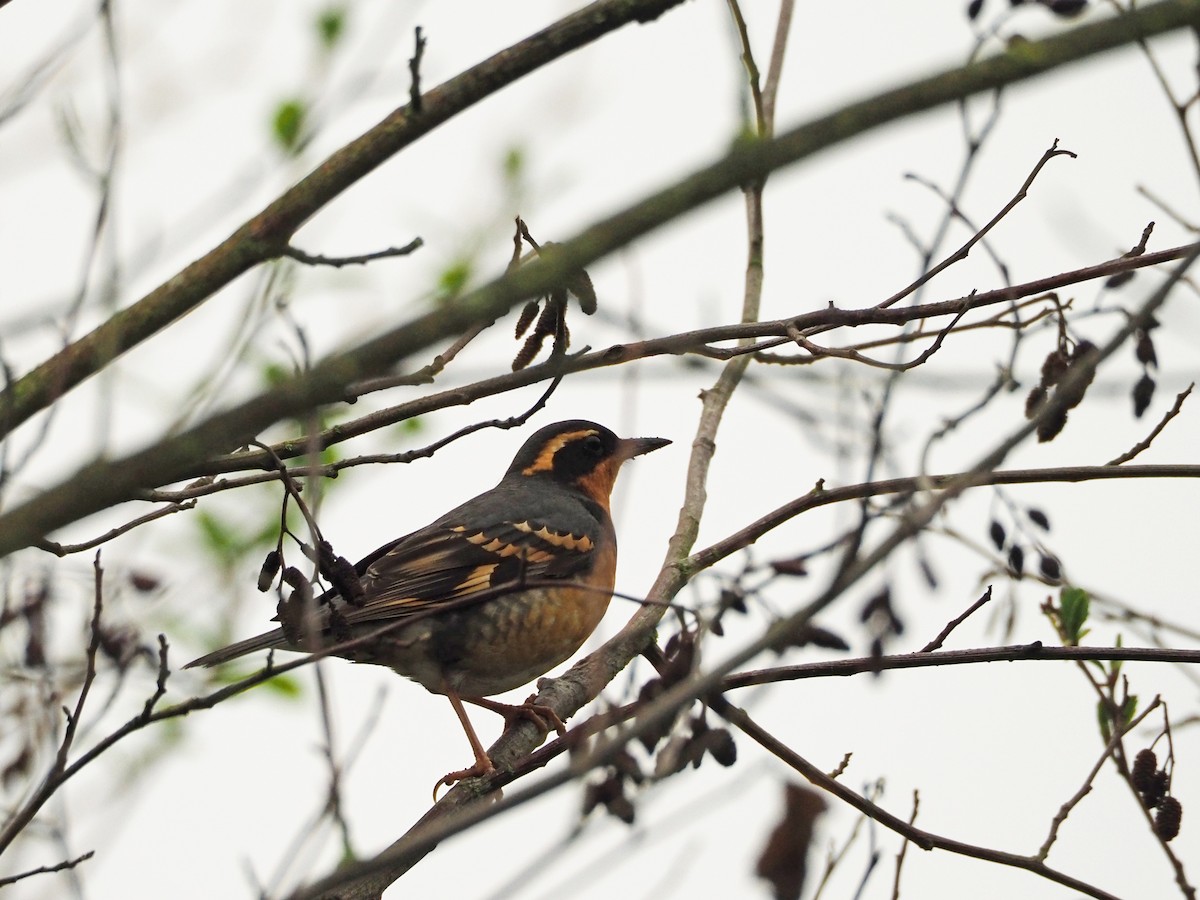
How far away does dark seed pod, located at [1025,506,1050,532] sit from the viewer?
5.41 m

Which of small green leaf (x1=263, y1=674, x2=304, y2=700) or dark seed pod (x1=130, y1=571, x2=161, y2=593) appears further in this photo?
small green leaf (x1=263, y1=674, x2=304, y2=700)

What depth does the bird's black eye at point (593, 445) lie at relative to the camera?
920cm

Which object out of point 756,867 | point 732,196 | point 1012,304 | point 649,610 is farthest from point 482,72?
point 649,610

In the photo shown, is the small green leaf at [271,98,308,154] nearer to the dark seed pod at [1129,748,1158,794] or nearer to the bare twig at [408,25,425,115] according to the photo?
the bare twig at [408,25,425,115]

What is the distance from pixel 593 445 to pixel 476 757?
9.97ft

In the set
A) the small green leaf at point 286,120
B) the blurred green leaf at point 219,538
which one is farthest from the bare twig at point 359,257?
the blurred green leaf at point 219,538

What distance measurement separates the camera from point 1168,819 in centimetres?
469

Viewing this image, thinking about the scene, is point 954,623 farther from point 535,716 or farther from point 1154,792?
point 535,716

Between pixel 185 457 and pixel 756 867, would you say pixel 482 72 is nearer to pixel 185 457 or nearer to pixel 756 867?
pixel 185 457

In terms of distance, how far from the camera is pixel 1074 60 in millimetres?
2926

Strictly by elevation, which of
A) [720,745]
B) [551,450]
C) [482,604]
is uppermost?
[551,450]

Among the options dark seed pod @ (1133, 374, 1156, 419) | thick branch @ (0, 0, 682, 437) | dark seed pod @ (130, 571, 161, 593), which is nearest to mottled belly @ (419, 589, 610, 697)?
dark seed pod @ (130, 571, 161, 593)

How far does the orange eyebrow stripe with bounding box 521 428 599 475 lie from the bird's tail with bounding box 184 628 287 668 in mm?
2956

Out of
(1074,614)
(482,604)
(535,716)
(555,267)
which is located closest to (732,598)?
(555,267)
